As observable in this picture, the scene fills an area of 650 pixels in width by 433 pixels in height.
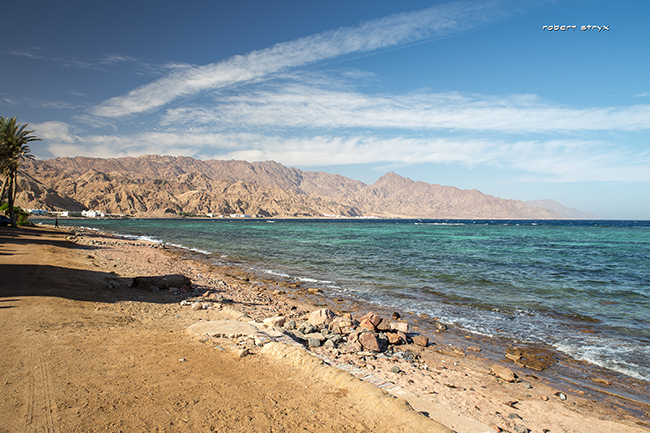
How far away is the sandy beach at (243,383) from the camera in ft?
15.1

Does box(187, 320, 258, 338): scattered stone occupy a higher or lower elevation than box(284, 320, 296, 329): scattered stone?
higher

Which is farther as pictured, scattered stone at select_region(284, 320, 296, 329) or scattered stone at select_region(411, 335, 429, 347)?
scattered stone at select_region(284, 320, 296, 329)

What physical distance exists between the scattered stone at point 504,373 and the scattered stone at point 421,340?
1.68 m

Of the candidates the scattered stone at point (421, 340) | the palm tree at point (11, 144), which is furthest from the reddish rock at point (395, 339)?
the palm tree at point (11, 144)

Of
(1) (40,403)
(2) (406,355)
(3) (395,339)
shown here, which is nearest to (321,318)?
(3) (395,339)

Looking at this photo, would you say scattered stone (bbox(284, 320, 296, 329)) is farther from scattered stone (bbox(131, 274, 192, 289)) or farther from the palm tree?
the palm tree

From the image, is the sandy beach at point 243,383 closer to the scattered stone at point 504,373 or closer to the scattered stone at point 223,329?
the scattered stone at point 504,373

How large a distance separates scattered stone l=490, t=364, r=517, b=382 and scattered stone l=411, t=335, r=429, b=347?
168 cm

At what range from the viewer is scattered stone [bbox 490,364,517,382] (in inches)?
275

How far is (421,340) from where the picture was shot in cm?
884

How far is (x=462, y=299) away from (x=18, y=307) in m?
15.3

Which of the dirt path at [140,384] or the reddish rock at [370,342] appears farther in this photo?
the reddish rock at [370,342]

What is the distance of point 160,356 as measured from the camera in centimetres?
647

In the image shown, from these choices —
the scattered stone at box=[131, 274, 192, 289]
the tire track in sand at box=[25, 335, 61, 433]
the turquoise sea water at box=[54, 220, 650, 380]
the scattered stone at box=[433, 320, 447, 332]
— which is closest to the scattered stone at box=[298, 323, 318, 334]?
the scattered stone at box=[433, 320, 447, 332]
